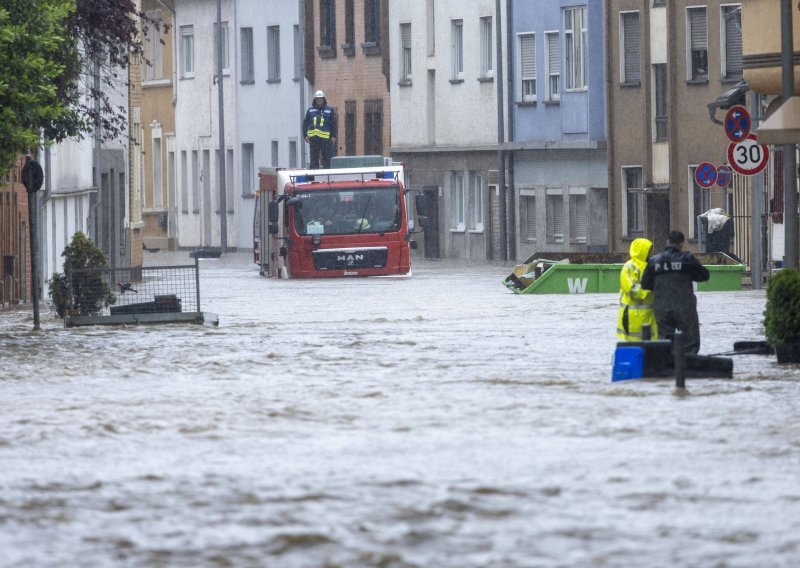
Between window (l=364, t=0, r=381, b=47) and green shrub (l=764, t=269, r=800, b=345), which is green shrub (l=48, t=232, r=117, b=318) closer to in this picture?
green shrub (l=764, t=269, r=800, b=345)


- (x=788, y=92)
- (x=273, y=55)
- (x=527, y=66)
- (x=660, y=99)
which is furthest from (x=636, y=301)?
(x=273, y=55)

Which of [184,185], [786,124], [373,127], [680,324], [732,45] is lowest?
[680,324]

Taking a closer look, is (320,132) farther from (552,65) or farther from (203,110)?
(203,110)

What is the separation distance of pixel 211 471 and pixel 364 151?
60.3 m

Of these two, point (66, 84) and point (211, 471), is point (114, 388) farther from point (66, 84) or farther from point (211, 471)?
point (66, 84)

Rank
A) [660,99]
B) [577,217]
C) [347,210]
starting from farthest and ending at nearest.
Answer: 1. [577,217]
2. [660,99]
3. [347,210]

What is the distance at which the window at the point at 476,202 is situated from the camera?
215 feet

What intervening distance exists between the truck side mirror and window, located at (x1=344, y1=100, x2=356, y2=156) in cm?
2475

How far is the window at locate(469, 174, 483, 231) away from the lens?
2581 inches

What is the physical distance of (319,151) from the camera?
170 ft

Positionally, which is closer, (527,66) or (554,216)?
(554,216)

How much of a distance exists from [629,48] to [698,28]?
12.6 ft

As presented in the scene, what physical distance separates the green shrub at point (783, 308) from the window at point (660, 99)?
112ft

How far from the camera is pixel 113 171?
52.6 metres
